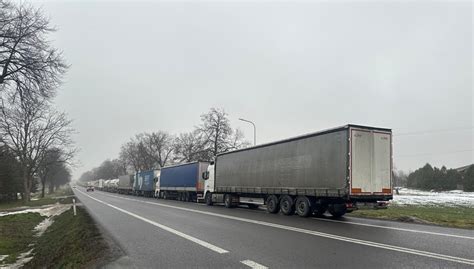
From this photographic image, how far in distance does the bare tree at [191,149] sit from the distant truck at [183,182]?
333 inches

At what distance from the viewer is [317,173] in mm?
15727

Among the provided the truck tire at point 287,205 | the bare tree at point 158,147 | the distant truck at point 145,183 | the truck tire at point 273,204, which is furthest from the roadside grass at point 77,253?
the bare tree at point 158,147

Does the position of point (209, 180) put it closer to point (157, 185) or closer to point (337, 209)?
point (337, 209)

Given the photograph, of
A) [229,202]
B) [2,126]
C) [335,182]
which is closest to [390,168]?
[335,182]

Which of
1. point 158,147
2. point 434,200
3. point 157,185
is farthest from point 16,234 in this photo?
point 158,147

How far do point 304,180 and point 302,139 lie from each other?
6.03 feet

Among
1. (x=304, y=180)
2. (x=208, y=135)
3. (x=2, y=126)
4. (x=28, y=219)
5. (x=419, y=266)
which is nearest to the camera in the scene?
(x=419, y=266)

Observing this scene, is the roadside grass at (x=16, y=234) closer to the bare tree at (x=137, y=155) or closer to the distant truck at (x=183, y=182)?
the distant truck at (x=183, y=182)

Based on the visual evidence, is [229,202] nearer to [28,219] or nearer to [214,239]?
[28,219]

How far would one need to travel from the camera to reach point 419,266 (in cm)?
637

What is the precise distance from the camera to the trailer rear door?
14.4 metres

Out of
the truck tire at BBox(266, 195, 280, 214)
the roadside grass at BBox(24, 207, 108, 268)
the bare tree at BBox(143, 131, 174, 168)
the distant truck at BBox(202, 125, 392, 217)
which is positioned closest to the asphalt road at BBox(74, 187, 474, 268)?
the roadside grass at BBox(24, 207, 108, 268)

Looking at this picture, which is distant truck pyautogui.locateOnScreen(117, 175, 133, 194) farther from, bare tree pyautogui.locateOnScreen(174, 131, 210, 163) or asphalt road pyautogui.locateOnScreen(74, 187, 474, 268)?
asphalt road pyautogui.locateOnScreen(74, 187, 474, 268)

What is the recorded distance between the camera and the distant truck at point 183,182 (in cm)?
3272
